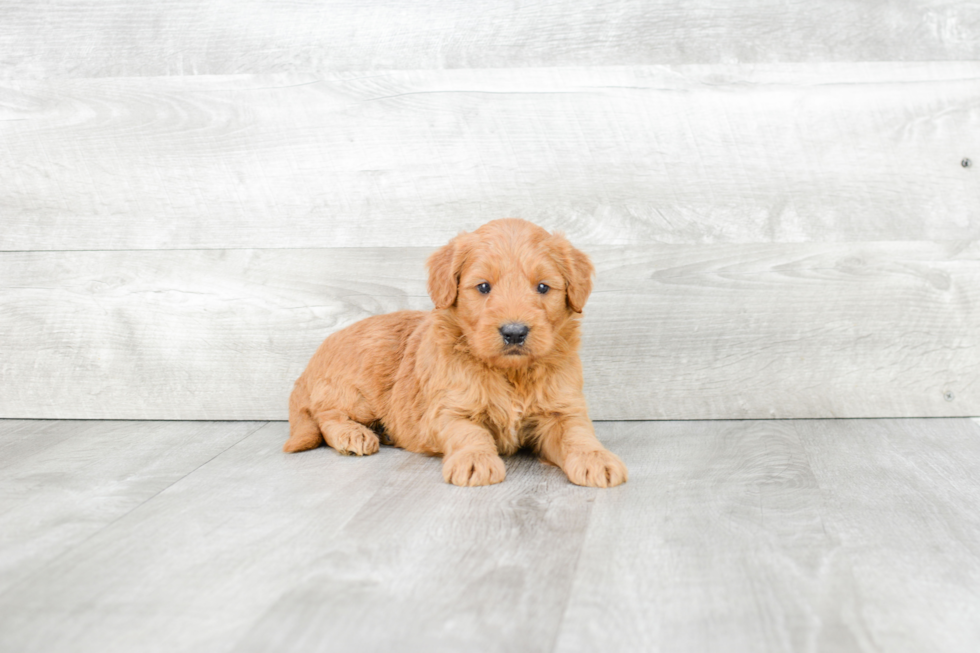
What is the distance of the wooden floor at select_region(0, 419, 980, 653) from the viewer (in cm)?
141

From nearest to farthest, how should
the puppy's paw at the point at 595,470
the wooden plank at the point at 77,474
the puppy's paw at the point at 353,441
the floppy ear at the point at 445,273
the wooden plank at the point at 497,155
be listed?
1. the wooden plank at the point at 77,474
2. the puppy's paw at the point at 595,470
3. the floppy ear at the point at 445,273
4. the puppy's paw at the point at 353,441
5. the wooden plank at the point at 497,155

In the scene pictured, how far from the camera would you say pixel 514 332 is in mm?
2283

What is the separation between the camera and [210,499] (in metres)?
2.18

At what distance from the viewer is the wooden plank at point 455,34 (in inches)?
121

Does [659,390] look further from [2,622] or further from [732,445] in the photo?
[2,622]

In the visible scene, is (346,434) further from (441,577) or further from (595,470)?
(441,577)

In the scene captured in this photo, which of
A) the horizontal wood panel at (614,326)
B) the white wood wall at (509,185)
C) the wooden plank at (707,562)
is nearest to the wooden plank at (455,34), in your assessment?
the white wood wall at (509,185)

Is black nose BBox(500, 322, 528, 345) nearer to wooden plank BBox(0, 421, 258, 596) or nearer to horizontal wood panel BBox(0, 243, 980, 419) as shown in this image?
horizontal wood panel BBox(0, 243, 980, 419)

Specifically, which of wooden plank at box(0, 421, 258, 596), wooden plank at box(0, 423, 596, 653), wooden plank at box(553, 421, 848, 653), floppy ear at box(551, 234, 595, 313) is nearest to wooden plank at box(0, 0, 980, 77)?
floppy ear at box(551, 234, 595, 313)

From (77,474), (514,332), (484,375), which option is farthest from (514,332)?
(77,474)

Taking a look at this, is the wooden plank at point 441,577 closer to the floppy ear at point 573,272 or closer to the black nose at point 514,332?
the black nose at point 514,332

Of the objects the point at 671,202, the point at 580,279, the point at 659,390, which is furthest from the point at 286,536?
the point at 671,202

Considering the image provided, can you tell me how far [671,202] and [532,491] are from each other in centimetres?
141

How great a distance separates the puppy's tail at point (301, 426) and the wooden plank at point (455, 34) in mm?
1282
